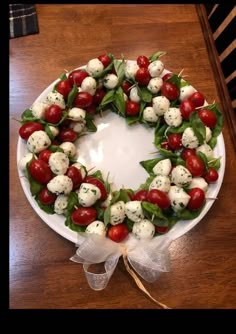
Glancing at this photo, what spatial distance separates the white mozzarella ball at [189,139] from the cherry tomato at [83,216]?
28cm

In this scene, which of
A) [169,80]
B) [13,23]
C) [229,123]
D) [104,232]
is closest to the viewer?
[104,232]

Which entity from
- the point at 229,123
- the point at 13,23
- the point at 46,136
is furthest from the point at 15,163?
the point at 229,123

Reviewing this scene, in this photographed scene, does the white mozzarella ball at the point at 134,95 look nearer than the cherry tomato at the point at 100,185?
No

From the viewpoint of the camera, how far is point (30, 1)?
3.91ft

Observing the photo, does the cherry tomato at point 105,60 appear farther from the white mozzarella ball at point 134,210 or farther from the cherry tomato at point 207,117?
the white mozzarella ball at point 134,210

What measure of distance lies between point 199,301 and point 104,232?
0.92ft

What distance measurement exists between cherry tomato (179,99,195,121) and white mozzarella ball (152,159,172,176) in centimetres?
13

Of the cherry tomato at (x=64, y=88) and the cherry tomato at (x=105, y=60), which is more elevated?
the cherry tomato at (x=105, y=60)

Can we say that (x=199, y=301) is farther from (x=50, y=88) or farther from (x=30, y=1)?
(x=30, y=1)

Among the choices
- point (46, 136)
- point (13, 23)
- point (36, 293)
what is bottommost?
point (36, 293)

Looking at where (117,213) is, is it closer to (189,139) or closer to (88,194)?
(88,194)

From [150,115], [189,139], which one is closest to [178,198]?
[189,139]

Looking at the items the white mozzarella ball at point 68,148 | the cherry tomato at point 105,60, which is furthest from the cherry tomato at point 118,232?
the cherry tomato at point 105,60

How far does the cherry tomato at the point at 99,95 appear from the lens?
38.5 inches
